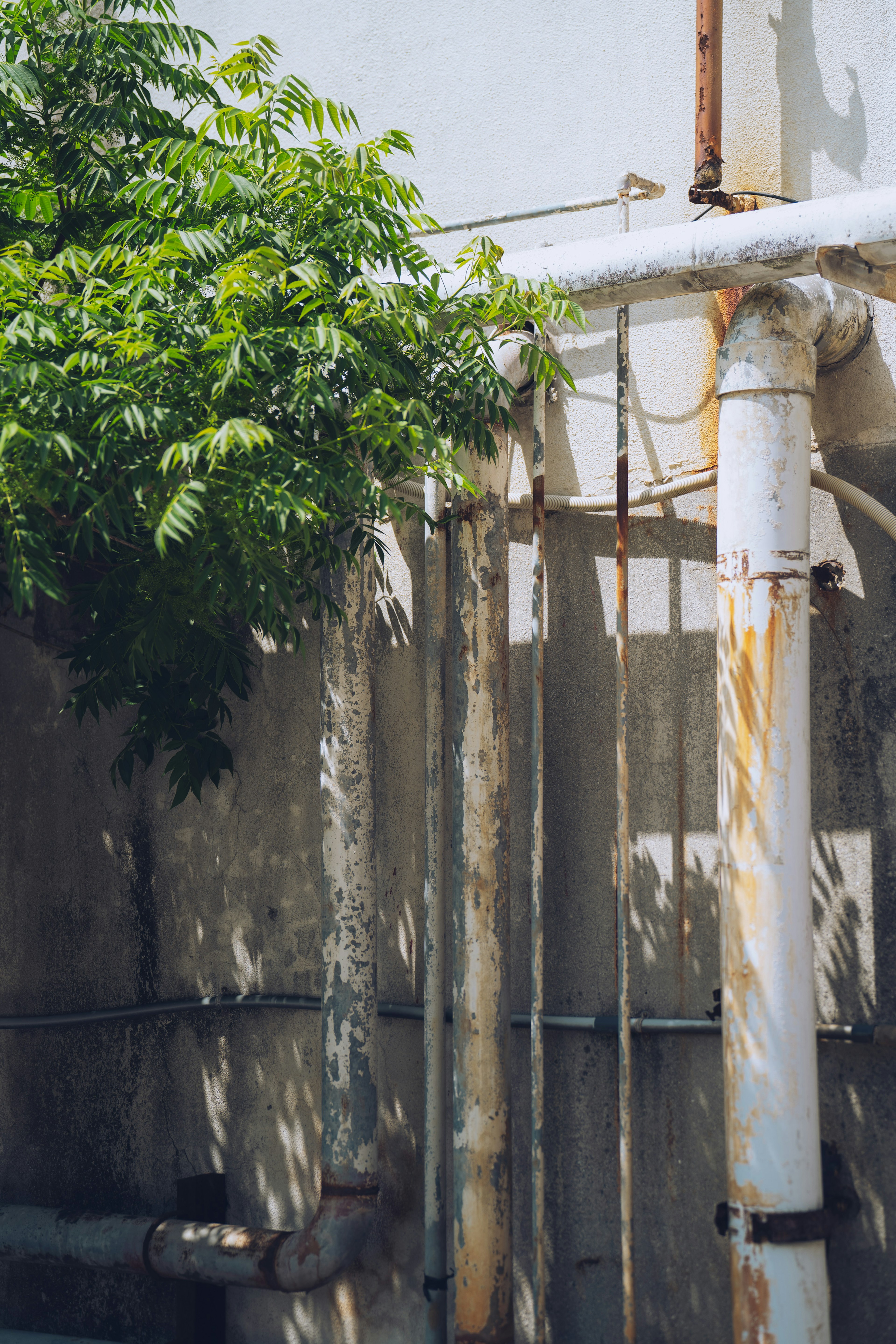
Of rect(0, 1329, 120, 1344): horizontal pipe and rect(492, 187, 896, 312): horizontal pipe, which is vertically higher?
rect(492, 187, 896, 312): horizontal pipe

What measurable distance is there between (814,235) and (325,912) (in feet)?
11.0

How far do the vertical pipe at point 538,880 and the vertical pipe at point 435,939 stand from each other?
15.9 inches

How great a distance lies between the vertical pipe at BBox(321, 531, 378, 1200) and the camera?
4.91m

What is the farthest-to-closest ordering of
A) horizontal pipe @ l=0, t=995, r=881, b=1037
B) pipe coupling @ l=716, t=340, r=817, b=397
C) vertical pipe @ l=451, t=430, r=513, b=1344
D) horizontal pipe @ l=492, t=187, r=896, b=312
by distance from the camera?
vertical pipe @ l=451, t=430, r=513, b=1344 < horizontal pipe @ l=0, t=995, r=881, b=1037 < pipe coupling @ l=716, t=340, r=817, b=397 < horizontal pipe @ l=492, t=187, r=896, b=312

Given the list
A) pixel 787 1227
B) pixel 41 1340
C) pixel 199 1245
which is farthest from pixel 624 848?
pixel 41 1340

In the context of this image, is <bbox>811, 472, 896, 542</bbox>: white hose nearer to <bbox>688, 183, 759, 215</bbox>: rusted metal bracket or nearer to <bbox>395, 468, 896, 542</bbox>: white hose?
<bbox>395, 468, 896, 542</bbox>: white hose

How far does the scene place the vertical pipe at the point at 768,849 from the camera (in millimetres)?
3846

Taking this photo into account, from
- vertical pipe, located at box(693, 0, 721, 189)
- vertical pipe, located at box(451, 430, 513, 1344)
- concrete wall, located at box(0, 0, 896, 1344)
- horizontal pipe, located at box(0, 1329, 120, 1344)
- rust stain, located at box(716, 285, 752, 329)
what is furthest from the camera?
horizontal pipe, located at box(0, 1329, 120, 1344)

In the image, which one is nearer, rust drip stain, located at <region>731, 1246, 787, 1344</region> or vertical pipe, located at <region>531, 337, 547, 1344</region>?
rust drip stain, located at <region>731, 1246, 787, 1344</region>

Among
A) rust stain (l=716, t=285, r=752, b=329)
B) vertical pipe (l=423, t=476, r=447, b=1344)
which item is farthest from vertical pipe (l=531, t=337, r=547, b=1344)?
rust stain (l=716, t=285, r=752, b=329)

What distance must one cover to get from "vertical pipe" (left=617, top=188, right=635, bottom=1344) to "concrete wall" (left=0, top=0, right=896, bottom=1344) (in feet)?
0.92

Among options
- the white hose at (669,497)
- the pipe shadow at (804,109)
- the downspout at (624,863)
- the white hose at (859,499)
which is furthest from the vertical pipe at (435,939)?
the pipe shadow at (804,109)

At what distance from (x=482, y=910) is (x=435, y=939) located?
1.26 feet

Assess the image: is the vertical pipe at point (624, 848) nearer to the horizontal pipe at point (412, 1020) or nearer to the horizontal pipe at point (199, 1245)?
the horizontal pipe at point (412, 1020)
